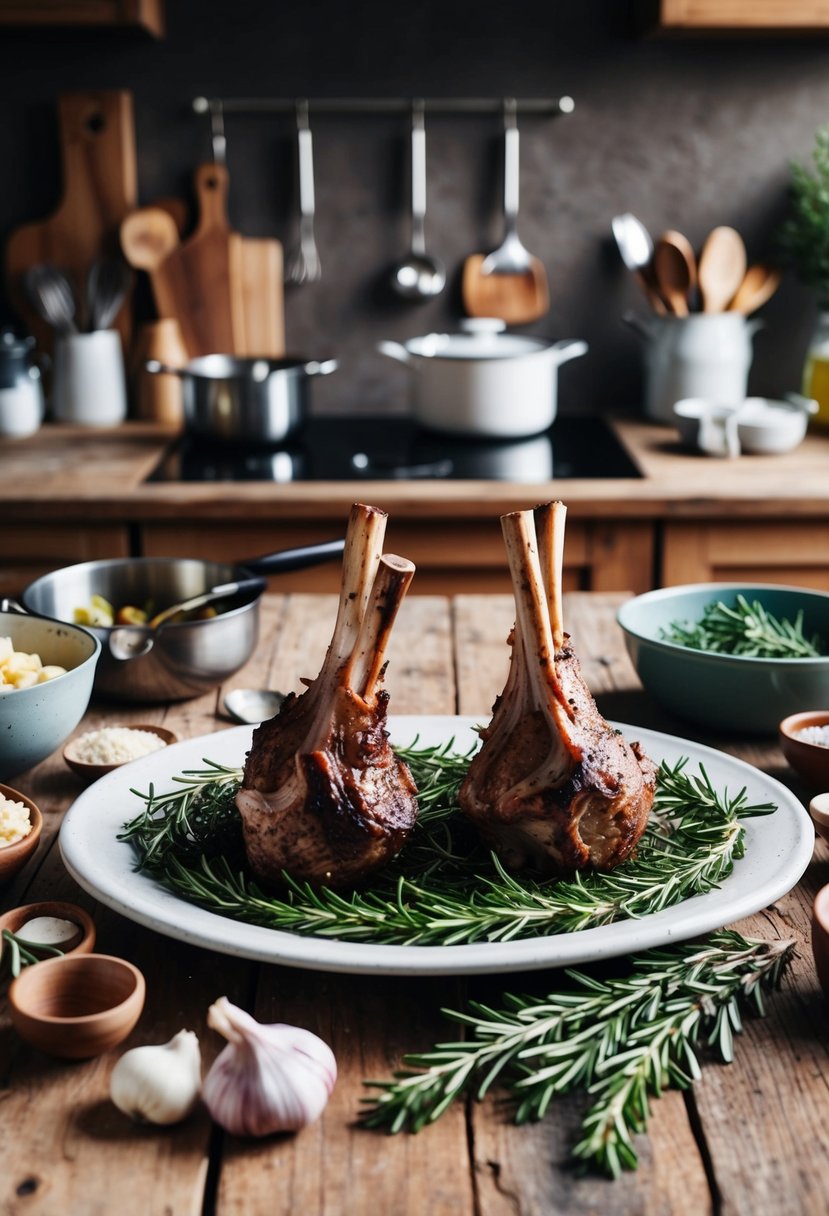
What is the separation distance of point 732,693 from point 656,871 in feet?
1.27

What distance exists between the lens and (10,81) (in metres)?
2.99

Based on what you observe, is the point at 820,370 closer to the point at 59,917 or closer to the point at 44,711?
the point at 44,711

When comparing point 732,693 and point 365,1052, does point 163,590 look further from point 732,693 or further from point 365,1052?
point 365,1052

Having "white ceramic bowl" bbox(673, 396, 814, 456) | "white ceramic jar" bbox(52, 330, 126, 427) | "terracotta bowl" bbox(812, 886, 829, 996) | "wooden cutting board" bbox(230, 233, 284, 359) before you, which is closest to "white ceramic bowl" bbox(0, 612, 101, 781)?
"terracotta bowl" bbox(812, 886, 829, 996)

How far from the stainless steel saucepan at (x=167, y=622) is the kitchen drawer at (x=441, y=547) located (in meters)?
0.89

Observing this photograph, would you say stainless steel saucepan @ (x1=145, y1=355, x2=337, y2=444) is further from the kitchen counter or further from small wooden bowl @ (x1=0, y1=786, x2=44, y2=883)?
small wooden bowl @ (x1=0, y1=786, x2=44, y2=883)

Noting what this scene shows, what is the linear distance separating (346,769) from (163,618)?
1.98 feet

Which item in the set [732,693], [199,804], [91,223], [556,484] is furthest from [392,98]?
[199,804]

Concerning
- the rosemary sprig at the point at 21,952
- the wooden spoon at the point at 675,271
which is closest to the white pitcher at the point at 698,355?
the wooden spoon at the point at 675,271

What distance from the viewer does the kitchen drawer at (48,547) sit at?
2.42 m

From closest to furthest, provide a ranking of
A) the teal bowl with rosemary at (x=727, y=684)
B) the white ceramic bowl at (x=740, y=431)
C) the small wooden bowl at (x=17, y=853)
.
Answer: the small wooden bowl at (x=17, y=853)
the teal bowl with rosemary at (x=727, y=684)
the white ceramic bowl at (x=740, y=431)

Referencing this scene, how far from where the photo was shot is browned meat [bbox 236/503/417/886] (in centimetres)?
88

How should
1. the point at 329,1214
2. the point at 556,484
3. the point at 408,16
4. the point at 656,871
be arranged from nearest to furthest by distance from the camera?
the point at 329,1214 → the point at 656,871 → the point at 556,484 → the point at 408,16

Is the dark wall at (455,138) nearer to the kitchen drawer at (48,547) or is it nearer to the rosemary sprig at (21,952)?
the kitchen drawer at (48,547)
